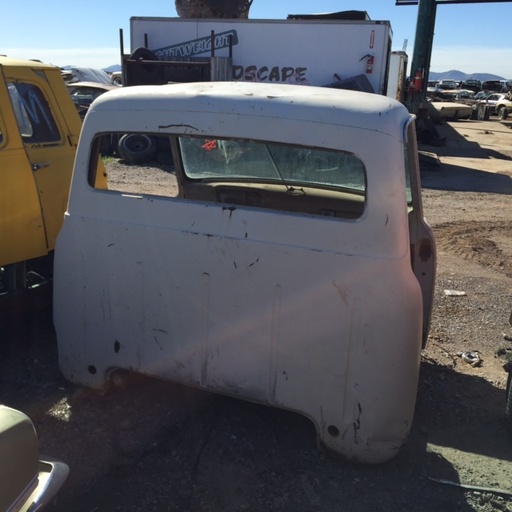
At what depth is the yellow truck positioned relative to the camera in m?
3.85

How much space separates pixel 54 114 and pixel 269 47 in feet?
32.2

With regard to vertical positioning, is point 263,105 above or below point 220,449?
above

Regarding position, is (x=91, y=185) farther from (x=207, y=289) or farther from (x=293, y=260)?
(x=293, y=260)

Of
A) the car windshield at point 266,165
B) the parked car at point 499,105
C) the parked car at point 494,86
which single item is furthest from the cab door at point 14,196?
the parked car at point 494,86

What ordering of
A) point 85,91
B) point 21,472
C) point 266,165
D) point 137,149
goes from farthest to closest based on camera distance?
point 85,91 < point 137,149 < point 266,165 < point 21,472

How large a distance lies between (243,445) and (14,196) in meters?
2.34

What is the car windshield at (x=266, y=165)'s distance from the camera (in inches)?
133

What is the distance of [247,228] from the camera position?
8.72 ft

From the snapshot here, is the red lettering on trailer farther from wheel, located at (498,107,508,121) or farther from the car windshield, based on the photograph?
wheel, located at (498,107,508,121)

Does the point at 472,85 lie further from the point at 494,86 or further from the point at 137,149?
the point at 137,149

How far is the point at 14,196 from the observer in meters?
3.85

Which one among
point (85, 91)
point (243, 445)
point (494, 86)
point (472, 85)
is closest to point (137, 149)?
point (85, 91)

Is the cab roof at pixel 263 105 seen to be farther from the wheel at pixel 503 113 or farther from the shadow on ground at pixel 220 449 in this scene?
the wheel at pixel 503 113

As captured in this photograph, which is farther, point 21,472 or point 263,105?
point 263,105
